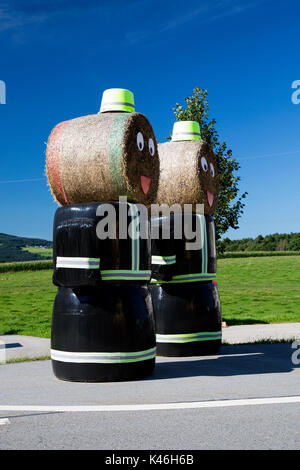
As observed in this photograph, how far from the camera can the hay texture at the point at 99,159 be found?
20.0 feet

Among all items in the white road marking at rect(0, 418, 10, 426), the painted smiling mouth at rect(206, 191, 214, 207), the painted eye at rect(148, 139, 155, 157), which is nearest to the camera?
the white road marking at rect(0, 418, 10, 426)

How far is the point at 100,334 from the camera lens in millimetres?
5988

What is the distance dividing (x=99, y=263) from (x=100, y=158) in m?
1.15

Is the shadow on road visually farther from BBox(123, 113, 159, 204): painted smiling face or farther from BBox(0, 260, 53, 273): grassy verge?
BBox(0, 260, 53, 273): grassy verge

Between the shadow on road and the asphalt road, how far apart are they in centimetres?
1

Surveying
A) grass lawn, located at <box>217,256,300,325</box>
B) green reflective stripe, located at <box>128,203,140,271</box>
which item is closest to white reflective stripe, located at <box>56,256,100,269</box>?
green reflective stripe, located at <box>128,203,140,271</box>

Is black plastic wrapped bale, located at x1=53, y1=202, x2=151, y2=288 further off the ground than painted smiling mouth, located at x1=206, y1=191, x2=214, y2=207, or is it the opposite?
painted smiling mouth, located at x1=206, y1=191, x2=214, y2=207

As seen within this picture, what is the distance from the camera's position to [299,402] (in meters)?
4.96

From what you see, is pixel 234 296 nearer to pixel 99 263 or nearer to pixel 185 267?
pixel 185 267

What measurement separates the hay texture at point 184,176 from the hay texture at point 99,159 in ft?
4.92

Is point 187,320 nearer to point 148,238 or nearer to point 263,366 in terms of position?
point 263,366

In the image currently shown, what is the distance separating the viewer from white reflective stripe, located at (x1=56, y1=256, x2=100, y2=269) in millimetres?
5910

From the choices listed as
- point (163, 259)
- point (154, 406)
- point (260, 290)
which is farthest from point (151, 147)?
point (260, 290)
